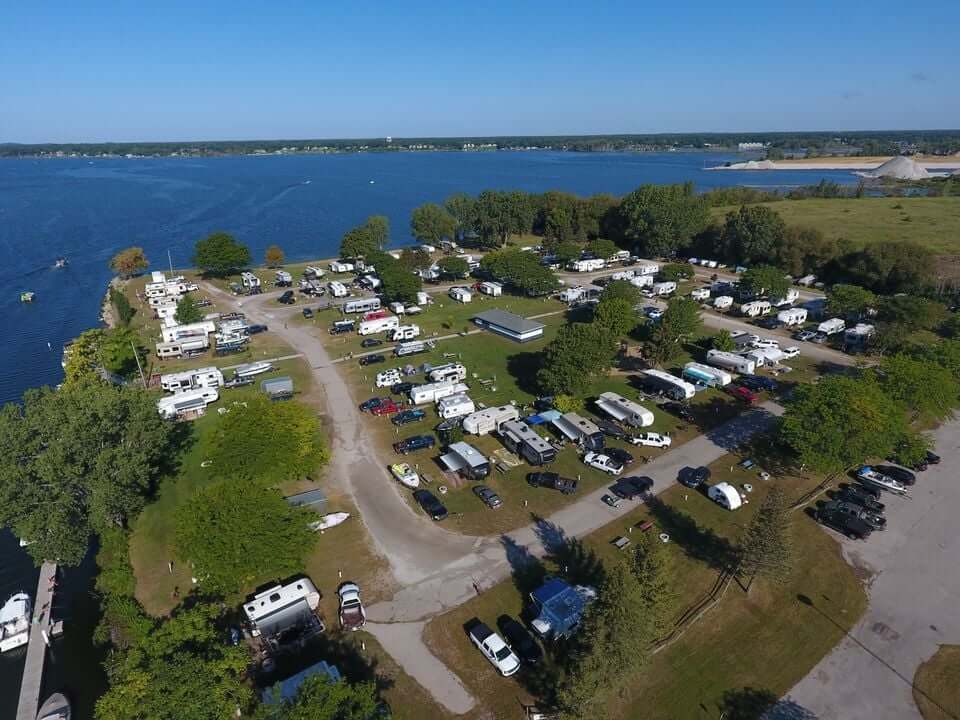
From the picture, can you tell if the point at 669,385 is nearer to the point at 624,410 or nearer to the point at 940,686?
the point at 624,410

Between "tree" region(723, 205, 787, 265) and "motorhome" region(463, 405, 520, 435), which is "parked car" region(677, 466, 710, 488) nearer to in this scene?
"motorhome" region(463, 405, 520, 435)

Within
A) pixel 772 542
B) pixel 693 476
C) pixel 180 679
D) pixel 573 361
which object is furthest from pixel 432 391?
pixel 180 679

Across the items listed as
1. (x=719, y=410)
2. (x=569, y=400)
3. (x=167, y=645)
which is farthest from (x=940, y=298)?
(x=167, y=645)

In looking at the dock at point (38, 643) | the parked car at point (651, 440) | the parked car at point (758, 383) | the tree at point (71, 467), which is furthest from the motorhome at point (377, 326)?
the parked car at point (758, 383)

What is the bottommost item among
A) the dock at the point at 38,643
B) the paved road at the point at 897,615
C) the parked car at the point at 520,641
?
the dock at the point at 38,643

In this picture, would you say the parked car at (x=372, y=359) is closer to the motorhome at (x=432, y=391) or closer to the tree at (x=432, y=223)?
the motorhome at (x=432, y=391)

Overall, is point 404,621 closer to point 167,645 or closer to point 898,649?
point 167,645

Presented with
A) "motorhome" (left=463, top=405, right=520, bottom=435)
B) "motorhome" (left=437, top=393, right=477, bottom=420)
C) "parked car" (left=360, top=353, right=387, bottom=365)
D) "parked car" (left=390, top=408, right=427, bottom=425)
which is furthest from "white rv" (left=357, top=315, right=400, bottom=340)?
"motorhome" (left=463, top=405, right=520, bottom=435)
